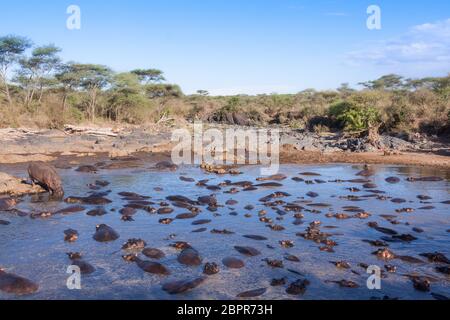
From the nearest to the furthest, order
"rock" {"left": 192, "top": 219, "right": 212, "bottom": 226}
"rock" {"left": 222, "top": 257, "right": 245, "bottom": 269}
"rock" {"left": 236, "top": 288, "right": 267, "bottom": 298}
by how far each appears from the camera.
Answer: "rock" {"left": 236, "top": 288, "right": 267, "bottom": 298}, "rock" {"left": 222, "top": 257, "right": 245, "bottom": 269}, "rock" {"left": 192, "top": 219, "right": 212, "bottom": 226}

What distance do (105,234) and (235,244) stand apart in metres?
2.57

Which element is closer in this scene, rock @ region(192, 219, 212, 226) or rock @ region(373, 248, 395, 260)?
rock @ region(373, 248, 395, 260)

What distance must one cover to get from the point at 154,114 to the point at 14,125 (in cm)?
1455

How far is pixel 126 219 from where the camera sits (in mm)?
9984

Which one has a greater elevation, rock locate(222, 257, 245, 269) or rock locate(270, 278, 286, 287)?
rock locate(222, 257, 245, 269)

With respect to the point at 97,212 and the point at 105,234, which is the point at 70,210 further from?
the point at 105,234

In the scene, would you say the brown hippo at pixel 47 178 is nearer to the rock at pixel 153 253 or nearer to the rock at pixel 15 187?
the rock at pixel 15 187

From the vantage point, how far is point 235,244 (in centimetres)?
835

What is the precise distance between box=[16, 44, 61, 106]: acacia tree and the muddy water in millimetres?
21770

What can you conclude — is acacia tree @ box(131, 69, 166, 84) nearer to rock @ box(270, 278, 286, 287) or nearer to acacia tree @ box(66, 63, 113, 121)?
acacia tree @ box(66, 63, 113, 121)

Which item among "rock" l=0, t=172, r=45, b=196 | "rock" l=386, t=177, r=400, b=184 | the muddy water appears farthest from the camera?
"rock" l=386, t=177, r=400, b=184

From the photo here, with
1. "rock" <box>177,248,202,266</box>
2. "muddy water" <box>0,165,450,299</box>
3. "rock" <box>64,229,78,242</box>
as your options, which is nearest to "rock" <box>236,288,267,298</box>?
"muddy water" <box>0,165,450,299</box>

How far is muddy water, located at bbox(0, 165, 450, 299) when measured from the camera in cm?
636
